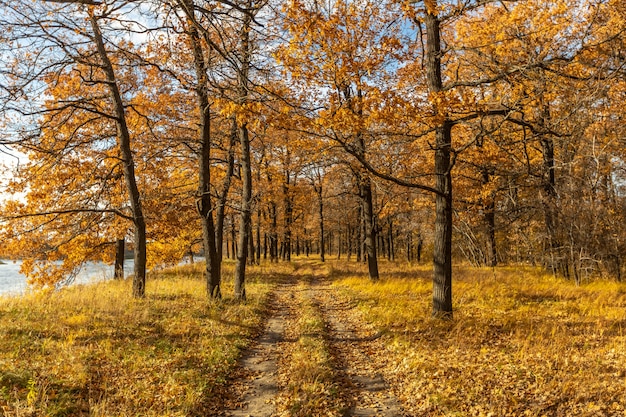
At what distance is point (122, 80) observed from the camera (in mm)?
11266

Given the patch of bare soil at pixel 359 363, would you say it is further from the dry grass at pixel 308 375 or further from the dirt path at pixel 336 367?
the dry grass at pixel 308 375

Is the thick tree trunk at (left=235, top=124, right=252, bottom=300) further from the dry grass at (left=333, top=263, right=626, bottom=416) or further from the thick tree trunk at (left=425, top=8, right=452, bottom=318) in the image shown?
the thick tree trunk at (left=425, top=8, right=452, bottom=318)

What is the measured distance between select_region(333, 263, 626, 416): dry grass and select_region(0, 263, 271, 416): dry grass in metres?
3.11

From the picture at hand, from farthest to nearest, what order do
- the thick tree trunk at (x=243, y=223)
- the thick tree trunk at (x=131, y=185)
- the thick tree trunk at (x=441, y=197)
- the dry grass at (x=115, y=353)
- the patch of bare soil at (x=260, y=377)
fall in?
the thick tree trunk at (x=243, y=223) → the thick tree trunk at (x=131, y=185) → the thick tree trunk at (x=441, y=197) → the patch of bare soil at (x=260, y=377) → the dry grass at (x=115, y=353)

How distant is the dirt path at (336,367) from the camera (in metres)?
4.92

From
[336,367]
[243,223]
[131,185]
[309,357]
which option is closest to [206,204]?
[243,223]

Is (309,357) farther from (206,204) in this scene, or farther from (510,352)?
(206,204)

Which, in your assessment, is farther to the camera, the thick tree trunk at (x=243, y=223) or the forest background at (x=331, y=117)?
the thick tree trunk at (x=243, y=223)

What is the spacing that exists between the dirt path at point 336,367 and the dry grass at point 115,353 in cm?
39

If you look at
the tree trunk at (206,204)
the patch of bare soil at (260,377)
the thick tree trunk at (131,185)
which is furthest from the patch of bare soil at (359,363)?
the thick tree trunk at (131,185)

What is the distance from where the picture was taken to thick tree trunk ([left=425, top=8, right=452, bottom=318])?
330 inches

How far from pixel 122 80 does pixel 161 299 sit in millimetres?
6906

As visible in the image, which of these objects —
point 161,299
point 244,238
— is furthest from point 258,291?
point 161,299

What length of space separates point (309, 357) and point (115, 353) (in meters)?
3.30
